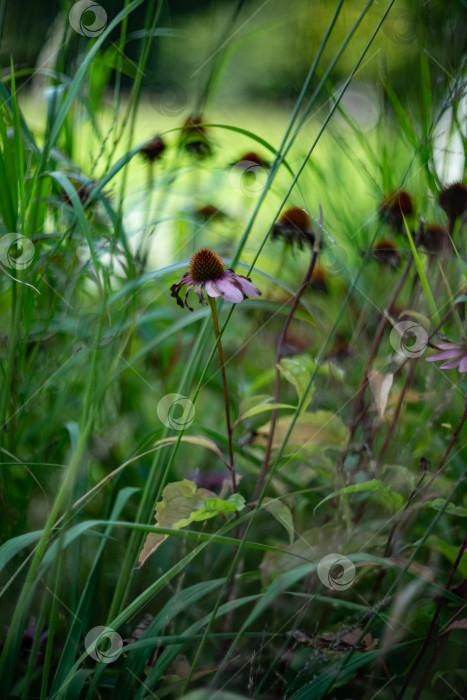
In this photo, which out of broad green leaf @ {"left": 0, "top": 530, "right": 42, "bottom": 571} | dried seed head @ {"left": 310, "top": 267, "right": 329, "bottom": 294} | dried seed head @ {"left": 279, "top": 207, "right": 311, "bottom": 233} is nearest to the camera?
broad green leaf @ {"left": 0, "top": 530, "right": 42, "bottom": 571}

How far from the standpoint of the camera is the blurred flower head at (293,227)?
1.86 ft

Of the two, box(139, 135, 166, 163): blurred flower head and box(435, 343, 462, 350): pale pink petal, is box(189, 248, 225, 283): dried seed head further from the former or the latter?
box(139, 135, 166, 163): blurred flower head

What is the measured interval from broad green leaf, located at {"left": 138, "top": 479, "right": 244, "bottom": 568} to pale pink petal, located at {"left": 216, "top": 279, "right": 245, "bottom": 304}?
0.11m

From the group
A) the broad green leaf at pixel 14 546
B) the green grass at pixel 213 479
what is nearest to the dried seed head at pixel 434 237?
the green grass at pixel 213 479

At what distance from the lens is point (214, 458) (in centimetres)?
59

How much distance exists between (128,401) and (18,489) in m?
0.14

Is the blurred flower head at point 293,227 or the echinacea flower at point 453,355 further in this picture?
the blurred flower head at point 293,227

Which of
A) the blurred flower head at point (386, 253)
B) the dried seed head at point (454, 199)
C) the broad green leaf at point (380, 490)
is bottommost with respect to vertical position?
the broad green leaf at point (380, 490)

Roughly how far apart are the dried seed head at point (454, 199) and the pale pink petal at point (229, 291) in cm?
21

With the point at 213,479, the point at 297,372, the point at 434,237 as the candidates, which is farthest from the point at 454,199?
the point at 213,479

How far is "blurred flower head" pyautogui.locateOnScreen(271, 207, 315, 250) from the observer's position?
57 centimetres

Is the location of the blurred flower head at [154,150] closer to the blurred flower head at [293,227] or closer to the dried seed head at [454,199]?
the blurred flower head at [293,227]

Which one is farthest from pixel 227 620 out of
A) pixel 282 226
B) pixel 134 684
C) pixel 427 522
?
pixel 282 226

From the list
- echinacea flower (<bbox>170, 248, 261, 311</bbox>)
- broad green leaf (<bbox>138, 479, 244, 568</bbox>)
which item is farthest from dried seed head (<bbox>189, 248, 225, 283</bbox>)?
broad green leaf (<bbox>138, 479, 244, 568</bbox>)
